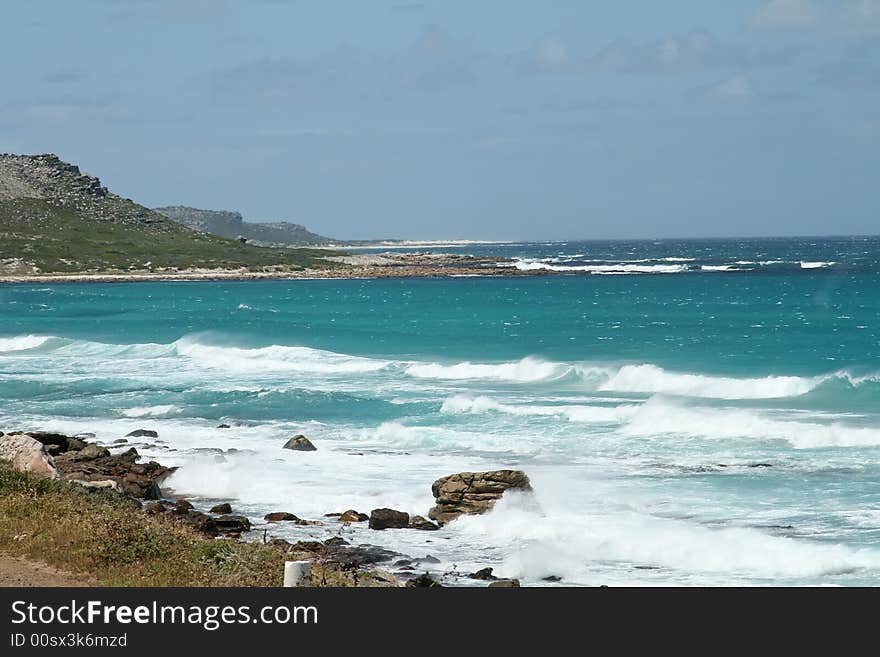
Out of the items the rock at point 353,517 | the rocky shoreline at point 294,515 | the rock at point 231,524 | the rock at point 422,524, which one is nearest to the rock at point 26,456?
the rocky shoreline at point 294,515

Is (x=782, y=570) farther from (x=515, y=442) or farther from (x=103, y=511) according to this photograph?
(x=515, y=442)

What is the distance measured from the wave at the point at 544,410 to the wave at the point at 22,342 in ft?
94.5

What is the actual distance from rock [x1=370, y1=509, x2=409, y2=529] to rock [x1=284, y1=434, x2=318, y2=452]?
7.49 metres

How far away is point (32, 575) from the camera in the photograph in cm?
1212

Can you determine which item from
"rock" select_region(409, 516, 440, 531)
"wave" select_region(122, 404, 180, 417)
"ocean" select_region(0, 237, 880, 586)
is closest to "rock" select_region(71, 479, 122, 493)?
"ocean" select_region(0, 237, 880, 586)

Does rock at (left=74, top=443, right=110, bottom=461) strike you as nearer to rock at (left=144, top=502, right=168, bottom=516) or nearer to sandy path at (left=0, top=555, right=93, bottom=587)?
rock at (left=144, top=502, right=168, bottom=516)

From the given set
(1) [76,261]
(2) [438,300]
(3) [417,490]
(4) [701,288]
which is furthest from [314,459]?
(1) [76,261]

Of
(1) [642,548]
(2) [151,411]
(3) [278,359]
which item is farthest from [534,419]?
(3) [278,359]

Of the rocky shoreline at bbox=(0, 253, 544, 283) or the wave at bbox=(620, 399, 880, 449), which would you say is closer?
the wave at bbox=(620, 399, 880, 449)

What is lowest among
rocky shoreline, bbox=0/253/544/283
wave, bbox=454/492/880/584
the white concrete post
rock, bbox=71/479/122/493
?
wave, bbox=454/492/880/584

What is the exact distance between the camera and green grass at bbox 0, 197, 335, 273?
435ft
